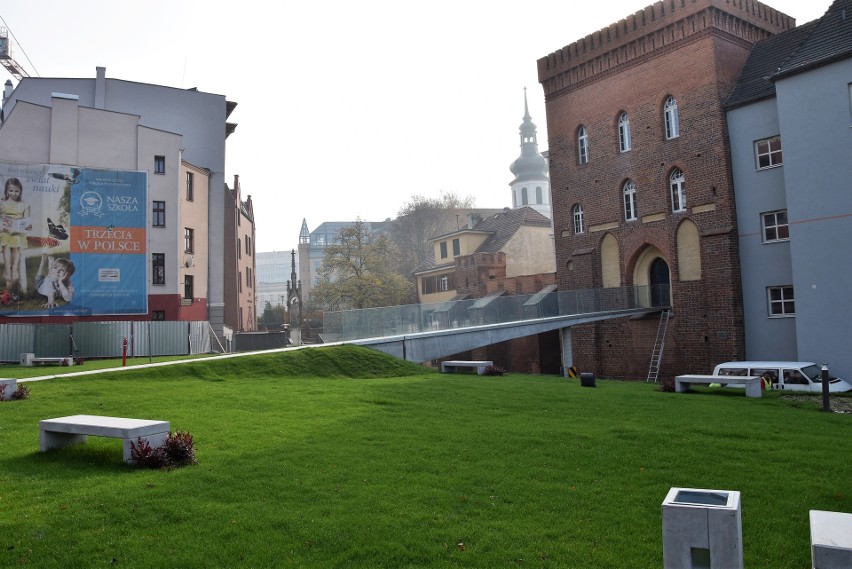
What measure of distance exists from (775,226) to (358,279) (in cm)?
3517

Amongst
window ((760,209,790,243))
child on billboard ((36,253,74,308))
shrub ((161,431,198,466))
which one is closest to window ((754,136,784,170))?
window ((760,209,790,243))

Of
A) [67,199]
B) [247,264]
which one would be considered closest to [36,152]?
[67,199]

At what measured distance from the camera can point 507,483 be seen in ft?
27.5

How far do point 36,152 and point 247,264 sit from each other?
24.3m

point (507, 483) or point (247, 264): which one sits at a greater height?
point (247, 264)

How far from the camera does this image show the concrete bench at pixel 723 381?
63.4 feet

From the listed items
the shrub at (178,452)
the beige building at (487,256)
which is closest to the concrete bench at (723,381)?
the shrub at (178,452)

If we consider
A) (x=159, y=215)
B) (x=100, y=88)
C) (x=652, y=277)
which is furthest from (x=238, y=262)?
(x=652, y=277)

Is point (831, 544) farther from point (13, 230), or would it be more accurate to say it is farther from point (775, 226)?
point (13, 230)

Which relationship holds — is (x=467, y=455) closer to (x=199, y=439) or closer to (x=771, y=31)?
(x=199, y=439)

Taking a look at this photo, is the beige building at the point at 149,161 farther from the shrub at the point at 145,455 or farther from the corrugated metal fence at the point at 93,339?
the shrub at the point at 145,455

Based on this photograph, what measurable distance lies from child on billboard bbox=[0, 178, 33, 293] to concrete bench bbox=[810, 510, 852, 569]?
3385cm

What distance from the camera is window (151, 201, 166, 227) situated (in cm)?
3725

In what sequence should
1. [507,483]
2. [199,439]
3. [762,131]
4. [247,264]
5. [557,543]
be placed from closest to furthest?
[557,543] < [507,483] < [199,439] < [762,131] < [247,264]
